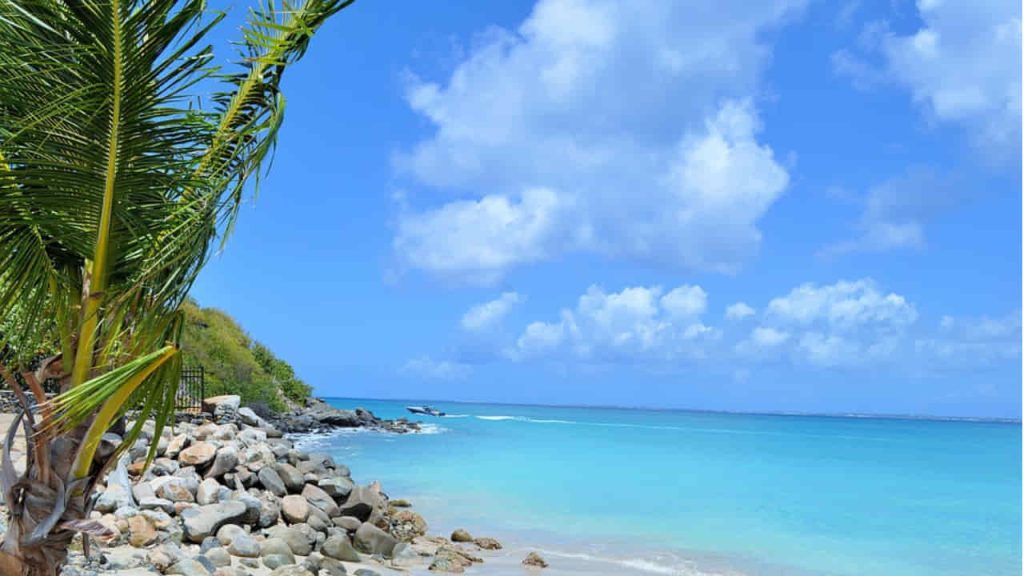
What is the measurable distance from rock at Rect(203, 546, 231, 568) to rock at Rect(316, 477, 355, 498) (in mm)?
3738

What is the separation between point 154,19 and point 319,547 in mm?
7567

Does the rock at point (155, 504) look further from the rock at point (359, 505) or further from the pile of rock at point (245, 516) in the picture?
the rock at point (359, 505)

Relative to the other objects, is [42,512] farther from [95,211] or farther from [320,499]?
[320,499]

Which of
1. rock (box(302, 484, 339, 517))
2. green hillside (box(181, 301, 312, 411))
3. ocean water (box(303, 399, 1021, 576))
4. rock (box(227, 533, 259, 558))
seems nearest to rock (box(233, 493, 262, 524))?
rock (box(227, 533, 259, 558))

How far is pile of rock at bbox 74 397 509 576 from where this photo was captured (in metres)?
8.41

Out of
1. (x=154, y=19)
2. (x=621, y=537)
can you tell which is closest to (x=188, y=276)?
(x=154, y=19)

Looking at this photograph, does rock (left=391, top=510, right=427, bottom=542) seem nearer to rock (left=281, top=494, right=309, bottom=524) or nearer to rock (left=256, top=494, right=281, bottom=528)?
rock (left=281, top=494, right=309, bottom=524)

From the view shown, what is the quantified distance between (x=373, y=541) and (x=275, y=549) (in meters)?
2.20

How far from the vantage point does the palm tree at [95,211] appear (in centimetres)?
411

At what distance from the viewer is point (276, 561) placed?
348 inches

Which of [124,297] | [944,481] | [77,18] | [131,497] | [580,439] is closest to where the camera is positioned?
[77,18]

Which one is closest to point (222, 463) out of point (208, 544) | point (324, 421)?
point (208, 544)

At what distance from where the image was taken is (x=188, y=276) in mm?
4715

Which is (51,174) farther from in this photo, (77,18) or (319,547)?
(319,547)
